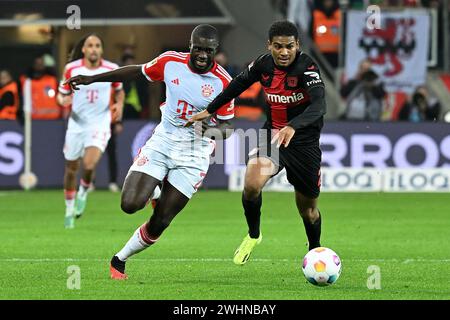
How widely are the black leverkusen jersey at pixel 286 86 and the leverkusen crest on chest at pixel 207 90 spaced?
323 mm

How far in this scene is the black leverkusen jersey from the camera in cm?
1036

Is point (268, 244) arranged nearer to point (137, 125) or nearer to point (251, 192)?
point (251, 192)

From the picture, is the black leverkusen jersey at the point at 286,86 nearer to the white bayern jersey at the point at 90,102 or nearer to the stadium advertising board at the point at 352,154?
the white bayern jersey at the point at 90,102

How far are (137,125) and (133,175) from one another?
11002 millimetres

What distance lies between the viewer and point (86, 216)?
16875mm

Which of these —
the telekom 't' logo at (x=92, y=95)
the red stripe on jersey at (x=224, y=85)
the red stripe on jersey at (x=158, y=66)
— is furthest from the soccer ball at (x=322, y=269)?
the telekom 't' logo at (x=92, y=95)

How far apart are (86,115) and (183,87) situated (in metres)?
5.03

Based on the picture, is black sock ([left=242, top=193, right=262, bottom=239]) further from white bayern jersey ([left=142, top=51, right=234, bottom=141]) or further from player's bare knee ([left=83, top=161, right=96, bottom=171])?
player's bare knee ([left=83, top=161, right=96, bottom=171])

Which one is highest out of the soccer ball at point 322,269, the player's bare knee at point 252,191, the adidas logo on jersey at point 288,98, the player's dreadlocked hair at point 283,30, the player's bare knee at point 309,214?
the player's dreadlocked hair at point 283,30

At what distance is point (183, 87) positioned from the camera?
10.8 m

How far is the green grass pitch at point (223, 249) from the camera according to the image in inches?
380

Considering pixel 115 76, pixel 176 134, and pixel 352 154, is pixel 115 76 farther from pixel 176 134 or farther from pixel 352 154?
pixel 352 154
